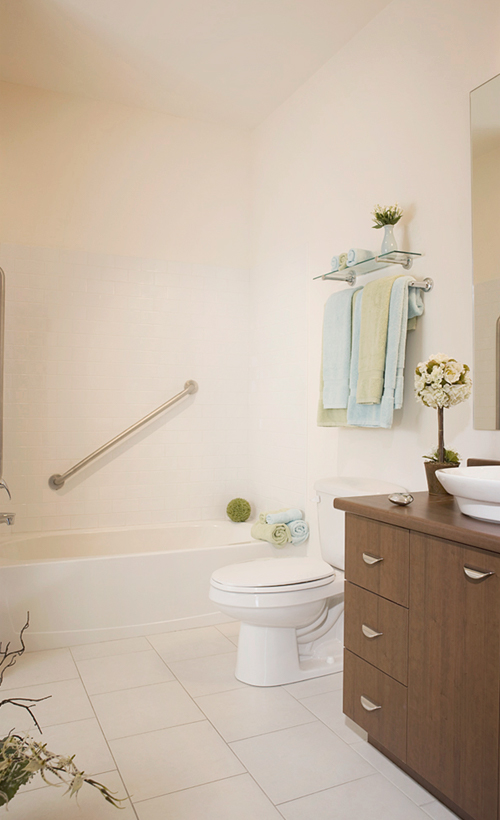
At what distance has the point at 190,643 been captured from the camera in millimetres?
2680

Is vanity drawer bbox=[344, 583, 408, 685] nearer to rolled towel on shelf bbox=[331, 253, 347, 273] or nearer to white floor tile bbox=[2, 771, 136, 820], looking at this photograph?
white floor tile bbox=[2, 771, 136, 820]

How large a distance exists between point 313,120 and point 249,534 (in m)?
2.22

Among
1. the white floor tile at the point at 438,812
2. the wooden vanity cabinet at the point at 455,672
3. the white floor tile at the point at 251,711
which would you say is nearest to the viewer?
the wooden vanity cabinet at the point at 455,672

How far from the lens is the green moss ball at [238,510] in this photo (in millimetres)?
3497

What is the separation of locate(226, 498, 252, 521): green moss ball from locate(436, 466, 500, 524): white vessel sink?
2.05 m

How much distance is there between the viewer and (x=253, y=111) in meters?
3.50

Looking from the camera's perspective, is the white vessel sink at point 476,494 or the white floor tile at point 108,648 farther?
the white floor tile at point 108,648

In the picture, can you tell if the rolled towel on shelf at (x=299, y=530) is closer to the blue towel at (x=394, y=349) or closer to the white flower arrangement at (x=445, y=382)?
the blue towel at (x=394, y=349)

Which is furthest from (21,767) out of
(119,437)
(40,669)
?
(119,437)

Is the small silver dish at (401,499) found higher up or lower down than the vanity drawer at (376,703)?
higher up

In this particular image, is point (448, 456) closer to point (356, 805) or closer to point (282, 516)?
point (356, 805)

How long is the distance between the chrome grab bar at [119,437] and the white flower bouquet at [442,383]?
1923mm

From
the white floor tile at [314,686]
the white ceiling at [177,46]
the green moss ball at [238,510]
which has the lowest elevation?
the white floor tile at [314,686]

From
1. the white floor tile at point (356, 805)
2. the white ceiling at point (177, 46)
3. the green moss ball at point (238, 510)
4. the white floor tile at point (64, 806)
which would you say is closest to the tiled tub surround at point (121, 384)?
the green moss ball at point (238, 510)
